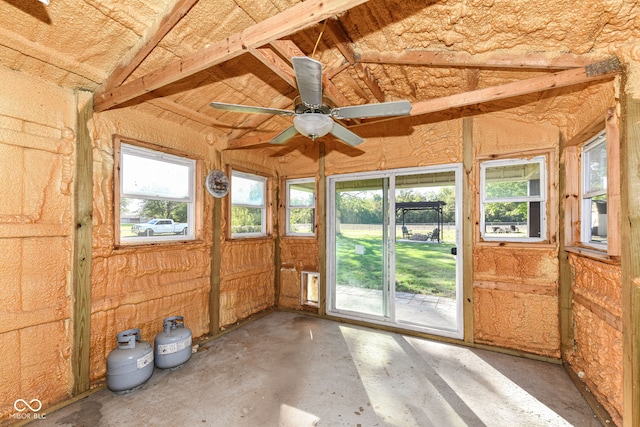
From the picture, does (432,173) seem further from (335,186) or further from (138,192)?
(138,192)

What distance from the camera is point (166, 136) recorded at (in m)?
3.05

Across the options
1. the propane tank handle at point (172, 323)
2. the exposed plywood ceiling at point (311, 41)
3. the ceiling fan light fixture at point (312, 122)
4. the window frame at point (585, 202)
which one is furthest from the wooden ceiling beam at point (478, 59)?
the propane tank handle at point (172, 323)

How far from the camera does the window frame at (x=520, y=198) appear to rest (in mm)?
2988

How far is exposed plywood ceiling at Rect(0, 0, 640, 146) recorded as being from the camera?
1696 mm

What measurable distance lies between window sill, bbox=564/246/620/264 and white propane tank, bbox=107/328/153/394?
4054 mm

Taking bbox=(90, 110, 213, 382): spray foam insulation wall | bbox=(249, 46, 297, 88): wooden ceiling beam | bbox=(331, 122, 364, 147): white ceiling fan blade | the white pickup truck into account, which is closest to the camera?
bbox=(249, 46, 297, 88): wooden ceiling beam

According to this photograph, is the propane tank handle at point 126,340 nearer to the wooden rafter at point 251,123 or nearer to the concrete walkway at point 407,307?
the wooden rafter at point 251,123

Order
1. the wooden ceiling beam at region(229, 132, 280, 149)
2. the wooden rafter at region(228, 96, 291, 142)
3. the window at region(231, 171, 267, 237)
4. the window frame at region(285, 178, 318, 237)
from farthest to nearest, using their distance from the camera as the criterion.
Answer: the window frame at region(285, 178, 318, 237)
the window at region(231, 171, 267, 237)
the wooden rafter at region(228, 96, 291, 142)
the wooden ceiling beam at region(229, 132, 280, 149)

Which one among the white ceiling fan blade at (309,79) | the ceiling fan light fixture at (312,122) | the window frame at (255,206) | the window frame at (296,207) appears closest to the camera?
the white ceiling fan blade at (309,79)

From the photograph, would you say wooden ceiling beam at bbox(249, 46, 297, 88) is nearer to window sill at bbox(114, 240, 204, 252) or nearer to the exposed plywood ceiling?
the exposed plywood ceiling

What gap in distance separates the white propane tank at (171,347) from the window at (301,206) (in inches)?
95.0

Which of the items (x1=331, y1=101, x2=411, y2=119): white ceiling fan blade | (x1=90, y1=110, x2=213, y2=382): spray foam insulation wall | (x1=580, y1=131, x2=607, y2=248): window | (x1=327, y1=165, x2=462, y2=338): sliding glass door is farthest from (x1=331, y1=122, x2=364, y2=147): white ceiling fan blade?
(x1=580, y1=131, x2=607, y2=248): window

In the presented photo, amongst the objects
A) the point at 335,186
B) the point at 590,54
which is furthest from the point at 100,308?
the point at 590,54

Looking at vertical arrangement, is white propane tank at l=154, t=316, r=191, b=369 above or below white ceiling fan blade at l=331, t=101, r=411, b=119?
below
